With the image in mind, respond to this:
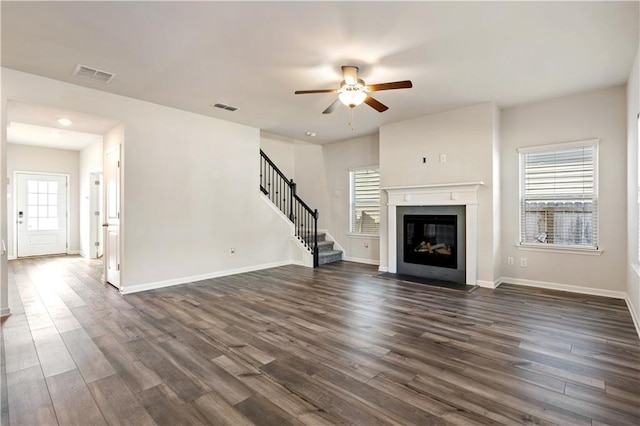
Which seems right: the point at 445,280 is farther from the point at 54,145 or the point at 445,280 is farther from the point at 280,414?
the point at 54,145

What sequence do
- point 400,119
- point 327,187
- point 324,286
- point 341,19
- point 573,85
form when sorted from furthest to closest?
point 327,187 → point 400,119 → point 324,286 → point 573,85 → point 341,19

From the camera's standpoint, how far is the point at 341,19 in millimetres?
2689

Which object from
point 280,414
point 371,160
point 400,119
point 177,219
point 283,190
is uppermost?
point 400,119

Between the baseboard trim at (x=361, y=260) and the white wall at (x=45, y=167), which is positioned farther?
the white wall at (x=45, y=167)

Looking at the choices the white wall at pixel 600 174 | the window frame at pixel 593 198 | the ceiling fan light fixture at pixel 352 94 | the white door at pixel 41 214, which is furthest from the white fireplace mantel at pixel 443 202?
the white door at pixel 41 214

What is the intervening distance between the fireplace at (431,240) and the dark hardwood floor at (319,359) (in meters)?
0.99

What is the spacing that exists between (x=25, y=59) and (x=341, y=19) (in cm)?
351

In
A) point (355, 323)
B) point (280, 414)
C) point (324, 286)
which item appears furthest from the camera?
point (324, 286)

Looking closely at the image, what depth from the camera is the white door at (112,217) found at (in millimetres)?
4789

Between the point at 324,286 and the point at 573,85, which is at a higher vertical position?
the point at 573,85

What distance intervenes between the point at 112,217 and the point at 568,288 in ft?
23.8

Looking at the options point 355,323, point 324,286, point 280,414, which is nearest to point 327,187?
point 324,286

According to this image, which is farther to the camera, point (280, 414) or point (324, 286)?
point (324, 286)

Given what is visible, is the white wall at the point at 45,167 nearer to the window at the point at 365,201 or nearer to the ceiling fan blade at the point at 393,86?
the window at the point at 365,201
